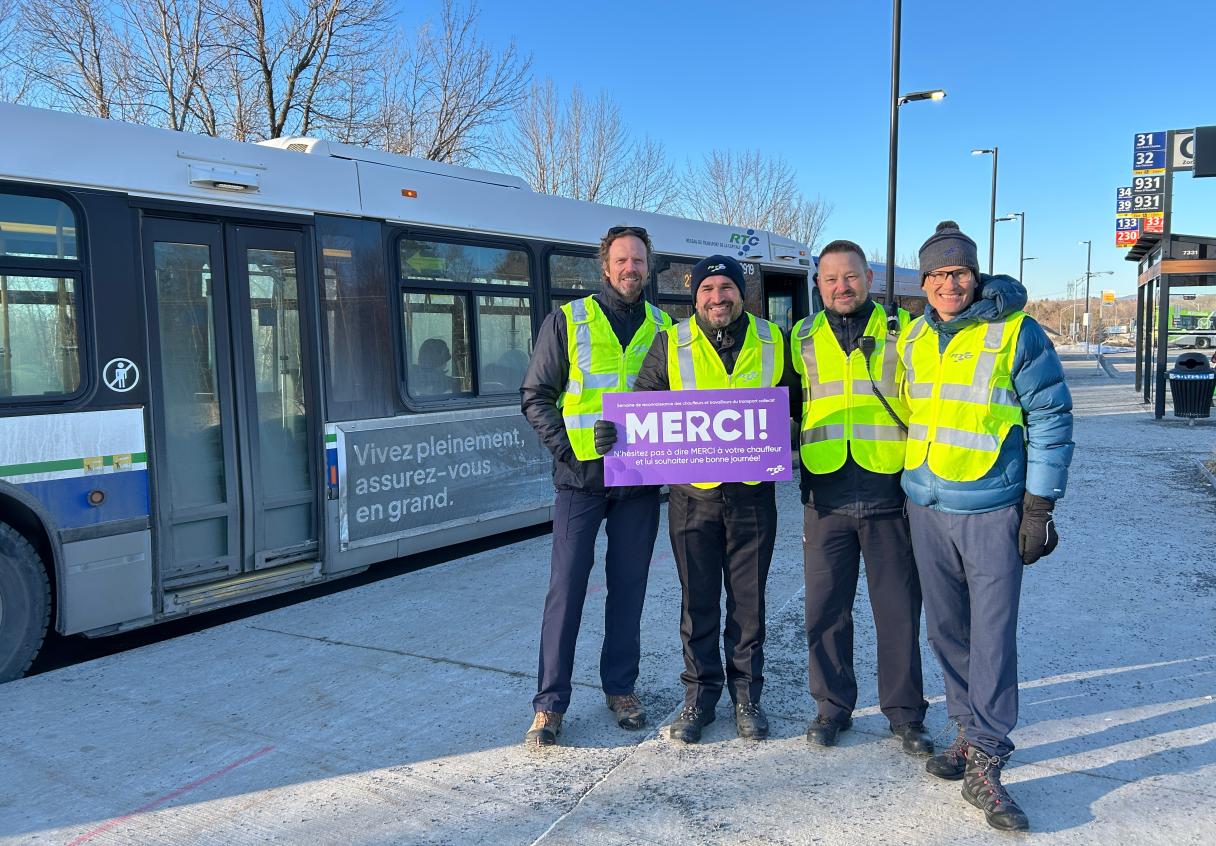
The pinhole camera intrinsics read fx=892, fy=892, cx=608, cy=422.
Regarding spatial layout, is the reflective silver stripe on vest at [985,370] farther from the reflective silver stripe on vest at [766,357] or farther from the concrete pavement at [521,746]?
the concrete pavement at [521,746]

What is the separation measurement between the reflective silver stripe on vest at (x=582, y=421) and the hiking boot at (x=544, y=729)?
122 centimetres

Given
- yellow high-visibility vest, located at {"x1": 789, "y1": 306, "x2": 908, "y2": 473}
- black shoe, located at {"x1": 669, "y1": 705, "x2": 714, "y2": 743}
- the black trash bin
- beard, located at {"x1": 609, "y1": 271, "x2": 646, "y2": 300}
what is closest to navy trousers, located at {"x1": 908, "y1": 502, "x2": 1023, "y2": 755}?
yellow high-visibility vest, located at {"x1": 789, "y1": 306, "x2": 908, "y2": 473}

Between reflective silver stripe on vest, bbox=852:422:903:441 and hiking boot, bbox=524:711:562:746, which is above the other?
reflective silver stripe on vest, bbox=852:422:903:441

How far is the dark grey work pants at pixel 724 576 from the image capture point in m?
3.72

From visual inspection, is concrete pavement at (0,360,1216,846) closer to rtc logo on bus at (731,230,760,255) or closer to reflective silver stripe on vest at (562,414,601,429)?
reflective silver stripe on vest at (562,414,601,429)

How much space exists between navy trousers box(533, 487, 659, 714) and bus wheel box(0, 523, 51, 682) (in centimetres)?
284

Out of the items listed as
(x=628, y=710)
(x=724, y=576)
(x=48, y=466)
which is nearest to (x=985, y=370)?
(x=724, y=576)

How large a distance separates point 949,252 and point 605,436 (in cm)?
149

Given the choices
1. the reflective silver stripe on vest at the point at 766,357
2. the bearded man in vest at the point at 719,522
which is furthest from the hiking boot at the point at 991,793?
the reflective silver stripe on vest at the point at 766,357

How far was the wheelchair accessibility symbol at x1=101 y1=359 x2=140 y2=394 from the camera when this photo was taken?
488cm

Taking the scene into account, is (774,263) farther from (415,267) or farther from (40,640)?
(40,640)

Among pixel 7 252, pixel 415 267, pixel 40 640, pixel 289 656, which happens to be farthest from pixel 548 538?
pixel 7 252

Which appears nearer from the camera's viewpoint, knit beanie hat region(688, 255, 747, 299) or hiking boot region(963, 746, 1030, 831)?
hiking boot region(963, 746, 1030, 831)

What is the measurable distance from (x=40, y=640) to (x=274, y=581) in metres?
1.31
